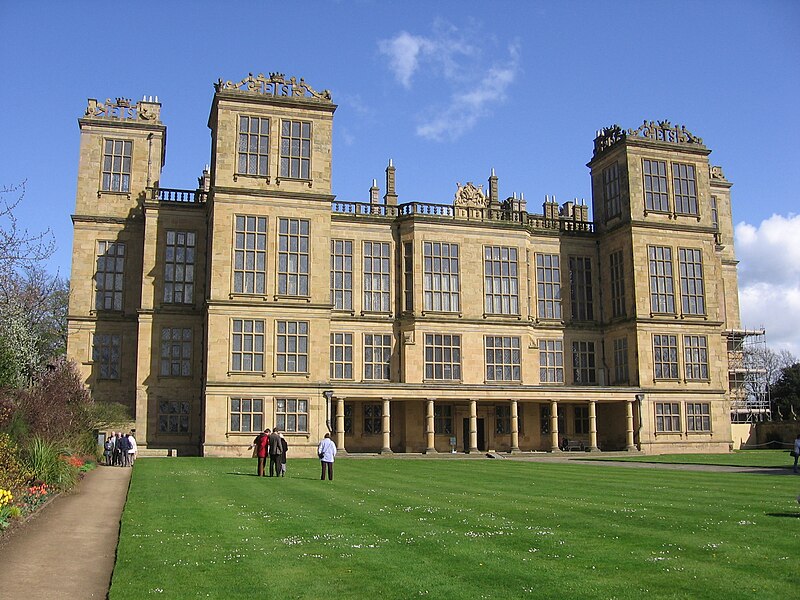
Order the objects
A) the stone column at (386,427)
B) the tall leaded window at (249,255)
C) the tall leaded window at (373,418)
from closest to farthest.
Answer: the tall leaded window at (249,255), the stone column at (386,427), the tall leaded window at (373,418)

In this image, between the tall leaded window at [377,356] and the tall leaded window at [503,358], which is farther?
the tall leaded window at [503,358]

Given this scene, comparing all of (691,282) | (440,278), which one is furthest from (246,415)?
(691,282)

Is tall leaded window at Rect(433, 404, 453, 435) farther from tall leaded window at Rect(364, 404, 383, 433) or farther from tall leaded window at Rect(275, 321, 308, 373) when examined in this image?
tall leaded window at Rect(275, 321, 308, 373)

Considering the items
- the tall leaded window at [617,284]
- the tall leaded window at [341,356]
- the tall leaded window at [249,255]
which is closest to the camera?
the tall leaded window at [249,255]

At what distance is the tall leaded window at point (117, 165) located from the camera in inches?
1905

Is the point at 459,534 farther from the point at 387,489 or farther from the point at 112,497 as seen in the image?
the point at 112,497

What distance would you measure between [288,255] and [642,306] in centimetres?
2312

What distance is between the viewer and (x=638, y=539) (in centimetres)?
1316

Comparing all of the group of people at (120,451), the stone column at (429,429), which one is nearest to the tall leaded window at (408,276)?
the stone column at (429,429)

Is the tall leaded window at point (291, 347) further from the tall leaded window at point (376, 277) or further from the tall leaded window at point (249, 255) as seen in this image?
the tall leaded window at point (376, 277)

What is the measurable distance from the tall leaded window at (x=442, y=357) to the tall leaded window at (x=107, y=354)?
→ 18646 millimetres

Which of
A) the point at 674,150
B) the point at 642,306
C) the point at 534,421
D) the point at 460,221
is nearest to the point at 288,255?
the point at 460,221

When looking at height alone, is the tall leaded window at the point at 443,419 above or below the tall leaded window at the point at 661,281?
below

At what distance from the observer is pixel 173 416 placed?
4475 cm
